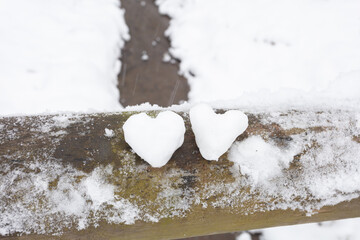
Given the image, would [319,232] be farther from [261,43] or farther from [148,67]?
[148,67]

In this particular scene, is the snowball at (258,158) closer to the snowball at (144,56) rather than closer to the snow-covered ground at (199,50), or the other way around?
the snow-covered ground at (199,50)

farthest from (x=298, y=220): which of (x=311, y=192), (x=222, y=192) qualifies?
(x=222, y=192)

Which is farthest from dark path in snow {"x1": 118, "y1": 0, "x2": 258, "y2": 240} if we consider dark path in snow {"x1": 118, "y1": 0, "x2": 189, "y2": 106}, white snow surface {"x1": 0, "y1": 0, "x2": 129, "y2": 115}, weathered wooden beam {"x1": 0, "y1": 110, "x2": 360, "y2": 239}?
weathered wooden beam {"x1": 0, "y1": 110, "x2": 360, "y2": 239}

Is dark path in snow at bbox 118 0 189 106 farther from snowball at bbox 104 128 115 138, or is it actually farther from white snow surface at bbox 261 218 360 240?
snowball at bbox 104 128 115 138

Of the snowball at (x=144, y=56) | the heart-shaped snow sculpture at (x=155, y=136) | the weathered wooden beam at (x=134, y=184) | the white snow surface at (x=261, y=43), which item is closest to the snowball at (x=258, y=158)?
the weathered wooden beam at (x=134, y=184)

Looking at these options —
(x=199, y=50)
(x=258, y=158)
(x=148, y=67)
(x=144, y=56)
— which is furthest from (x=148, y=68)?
(x=258, y=158)

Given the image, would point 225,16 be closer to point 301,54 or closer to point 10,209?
point 301,54
